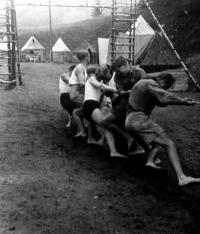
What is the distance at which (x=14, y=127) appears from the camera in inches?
328

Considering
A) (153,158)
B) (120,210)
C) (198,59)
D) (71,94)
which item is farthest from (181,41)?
(120,210)

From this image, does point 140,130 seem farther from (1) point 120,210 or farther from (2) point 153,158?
(1) point 120,210

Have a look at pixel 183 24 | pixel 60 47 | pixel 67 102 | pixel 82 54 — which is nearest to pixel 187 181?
pixel 82 54

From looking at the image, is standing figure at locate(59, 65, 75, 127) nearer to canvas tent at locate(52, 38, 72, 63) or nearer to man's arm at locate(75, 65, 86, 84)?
man's arm at locate(75, 65, 86, 84)

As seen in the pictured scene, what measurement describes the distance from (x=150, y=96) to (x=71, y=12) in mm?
90618

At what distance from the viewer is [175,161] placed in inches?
208

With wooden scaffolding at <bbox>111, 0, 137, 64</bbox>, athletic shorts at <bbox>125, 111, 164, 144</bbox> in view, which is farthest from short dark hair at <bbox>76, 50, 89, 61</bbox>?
wooden scaffolding at <bbox>111, 0, 137, 64</bbox>

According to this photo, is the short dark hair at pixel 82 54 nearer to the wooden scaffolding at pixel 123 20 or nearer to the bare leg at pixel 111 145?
the bare leg at pixel 111 145

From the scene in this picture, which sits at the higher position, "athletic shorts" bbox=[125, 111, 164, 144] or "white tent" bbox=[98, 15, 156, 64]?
"white tent" bbox=[98, 15, 156, 64]

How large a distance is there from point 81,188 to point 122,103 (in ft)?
6.09

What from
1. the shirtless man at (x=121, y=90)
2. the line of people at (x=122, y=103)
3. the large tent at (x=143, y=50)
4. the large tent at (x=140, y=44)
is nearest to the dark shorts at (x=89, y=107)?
the line of people at (x=122, y=103)

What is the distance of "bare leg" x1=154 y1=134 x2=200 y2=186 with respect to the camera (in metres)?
5.10

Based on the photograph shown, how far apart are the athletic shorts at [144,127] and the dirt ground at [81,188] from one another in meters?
0.55

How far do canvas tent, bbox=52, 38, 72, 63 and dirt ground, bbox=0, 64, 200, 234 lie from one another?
133 feet
